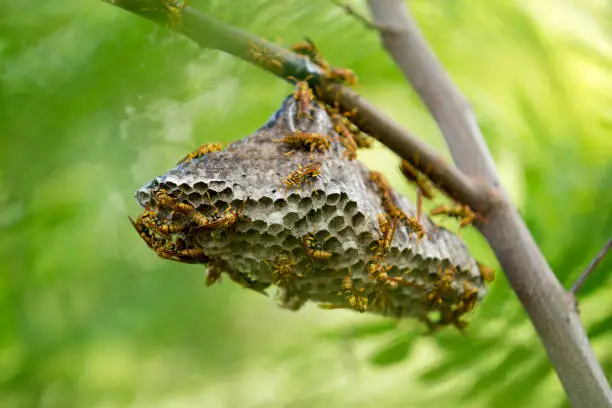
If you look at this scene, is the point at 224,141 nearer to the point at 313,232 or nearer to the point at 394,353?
the point at 394,353

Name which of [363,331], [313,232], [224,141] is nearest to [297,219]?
[313,232]

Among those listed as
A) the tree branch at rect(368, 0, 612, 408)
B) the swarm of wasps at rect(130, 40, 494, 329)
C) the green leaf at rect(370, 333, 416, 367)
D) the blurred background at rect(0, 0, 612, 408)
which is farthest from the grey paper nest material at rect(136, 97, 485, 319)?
the green leaf at rect(370, 333, 416, 367)

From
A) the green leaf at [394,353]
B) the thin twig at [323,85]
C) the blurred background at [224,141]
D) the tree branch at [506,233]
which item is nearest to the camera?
the thin twig at [323,85]

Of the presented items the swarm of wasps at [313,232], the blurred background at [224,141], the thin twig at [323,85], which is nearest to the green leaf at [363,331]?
the blurred background at [224,141]

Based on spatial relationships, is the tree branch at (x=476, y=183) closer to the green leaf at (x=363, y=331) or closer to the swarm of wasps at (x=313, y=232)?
the swarm of wasps at (x=313, y=232)

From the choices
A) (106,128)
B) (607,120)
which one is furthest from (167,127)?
(607,120)

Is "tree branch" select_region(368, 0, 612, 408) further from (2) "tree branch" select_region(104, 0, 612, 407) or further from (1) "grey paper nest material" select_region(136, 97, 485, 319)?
(1) "grey paper nest material" select_region(136, 97, 485, 319)
